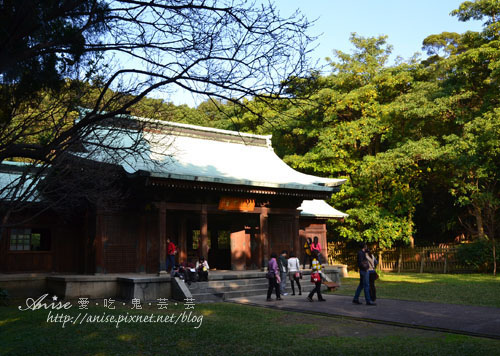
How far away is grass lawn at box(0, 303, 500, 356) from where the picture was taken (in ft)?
21.7

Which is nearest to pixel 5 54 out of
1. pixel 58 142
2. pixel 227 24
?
pixel 58 142

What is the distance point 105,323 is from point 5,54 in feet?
20.0

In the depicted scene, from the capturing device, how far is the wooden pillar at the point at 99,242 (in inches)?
602

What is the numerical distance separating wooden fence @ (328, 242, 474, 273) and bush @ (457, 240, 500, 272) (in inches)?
22.6

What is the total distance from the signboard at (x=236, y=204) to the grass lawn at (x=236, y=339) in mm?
7222

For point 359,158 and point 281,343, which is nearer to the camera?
point 281,343

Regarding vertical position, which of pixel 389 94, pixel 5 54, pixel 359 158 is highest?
pixel 389 94

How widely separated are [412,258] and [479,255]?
172 inches

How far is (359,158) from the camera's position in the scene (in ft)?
92.0

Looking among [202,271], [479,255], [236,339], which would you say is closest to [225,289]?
[202,271]

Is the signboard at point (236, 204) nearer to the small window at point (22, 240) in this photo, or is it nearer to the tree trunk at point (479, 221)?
the small window at point (22, 240)

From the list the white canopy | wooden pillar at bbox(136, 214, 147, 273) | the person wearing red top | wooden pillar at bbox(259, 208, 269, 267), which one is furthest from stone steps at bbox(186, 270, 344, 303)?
the white canopy

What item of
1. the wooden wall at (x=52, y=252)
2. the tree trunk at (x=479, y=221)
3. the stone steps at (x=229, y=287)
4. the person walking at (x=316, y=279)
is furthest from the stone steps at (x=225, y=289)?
the tree trunk at (x=479, y=221)

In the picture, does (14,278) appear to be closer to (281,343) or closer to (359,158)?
(281,343)
